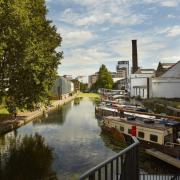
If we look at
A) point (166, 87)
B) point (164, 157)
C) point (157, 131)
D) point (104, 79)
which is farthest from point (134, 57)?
point (164, 157)

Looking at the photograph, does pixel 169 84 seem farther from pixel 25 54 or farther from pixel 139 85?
pixel 25 54

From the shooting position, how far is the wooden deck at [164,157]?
23.7m

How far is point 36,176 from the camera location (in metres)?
21.8

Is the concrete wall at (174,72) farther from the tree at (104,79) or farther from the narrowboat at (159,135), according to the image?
the tree at (104,79)

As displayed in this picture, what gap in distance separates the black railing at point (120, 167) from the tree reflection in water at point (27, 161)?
1586cm

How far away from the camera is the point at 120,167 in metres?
5.83

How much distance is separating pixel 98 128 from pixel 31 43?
16281 millimetres

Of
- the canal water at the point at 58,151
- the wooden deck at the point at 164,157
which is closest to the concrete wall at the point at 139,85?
the canal water at the point at 58,151

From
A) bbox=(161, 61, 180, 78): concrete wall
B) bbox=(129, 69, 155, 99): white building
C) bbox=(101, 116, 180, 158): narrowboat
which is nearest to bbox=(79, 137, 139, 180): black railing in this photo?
bbox=(101, 116, 180, 158): narrowboat

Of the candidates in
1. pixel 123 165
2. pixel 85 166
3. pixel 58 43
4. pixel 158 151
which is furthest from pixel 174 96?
pixel 123 165

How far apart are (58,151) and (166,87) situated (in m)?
47.8

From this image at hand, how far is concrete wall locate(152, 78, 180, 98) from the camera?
227 ft

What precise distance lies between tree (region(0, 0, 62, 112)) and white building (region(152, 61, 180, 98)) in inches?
1386

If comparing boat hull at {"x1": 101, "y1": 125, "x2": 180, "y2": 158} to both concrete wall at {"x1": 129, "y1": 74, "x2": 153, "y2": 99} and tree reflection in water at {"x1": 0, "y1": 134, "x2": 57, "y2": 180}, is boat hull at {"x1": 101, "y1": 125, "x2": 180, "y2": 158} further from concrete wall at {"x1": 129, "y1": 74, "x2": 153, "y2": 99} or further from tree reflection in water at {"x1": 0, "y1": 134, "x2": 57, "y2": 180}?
concrete wall at {"x1": 129, "y1": 74, "x2": 153, "y2": 99}
